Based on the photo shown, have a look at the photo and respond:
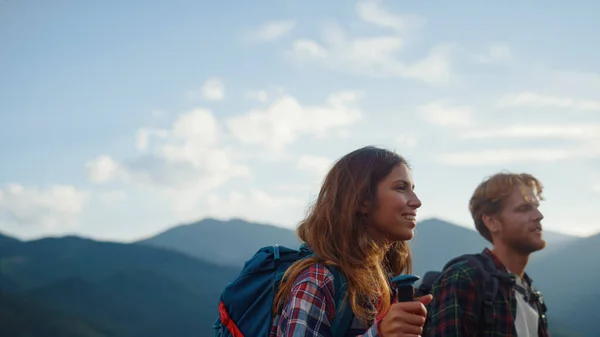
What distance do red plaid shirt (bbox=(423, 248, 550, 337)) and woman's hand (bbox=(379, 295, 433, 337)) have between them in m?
2.31

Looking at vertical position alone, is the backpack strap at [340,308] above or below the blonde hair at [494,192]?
below

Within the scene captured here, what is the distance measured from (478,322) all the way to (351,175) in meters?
2.11

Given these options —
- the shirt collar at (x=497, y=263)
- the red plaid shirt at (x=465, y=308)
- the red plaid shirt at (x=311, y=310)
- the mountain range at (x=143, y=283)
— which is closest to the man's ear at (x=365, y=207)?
the red plaid shirt at (x=311, y=310)

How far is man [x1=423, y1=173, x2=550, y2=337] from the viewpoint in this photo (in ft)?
14.7

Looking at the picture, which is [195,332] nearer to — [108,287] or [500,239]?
[108,287]

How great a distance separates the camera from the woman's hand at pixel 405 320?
2.26m

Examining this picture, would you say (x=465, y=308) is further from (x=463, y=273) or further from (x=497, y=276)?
(x=497, y=276)

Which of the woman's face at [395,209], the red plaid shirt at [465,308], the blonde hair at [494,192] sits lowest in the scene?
the red plaid shirt at [465,308]

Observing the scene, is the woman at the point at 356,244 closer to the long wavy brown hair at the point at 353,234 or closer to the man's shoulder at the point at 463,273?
the long wavy brown hair at the point at 353,234

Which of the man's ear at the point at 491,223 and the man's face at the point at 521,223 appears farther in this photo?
the man's ear at the point at 491,223

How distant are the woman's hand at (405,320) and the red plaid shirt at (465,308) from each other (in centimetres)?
231

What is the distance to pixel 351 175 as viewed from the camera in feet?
9.73

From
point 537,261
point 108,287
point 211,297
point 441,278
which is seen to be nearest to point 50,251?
point 108,287

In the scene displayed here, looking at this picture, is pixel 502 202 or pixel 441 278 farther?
pixel 502 202
